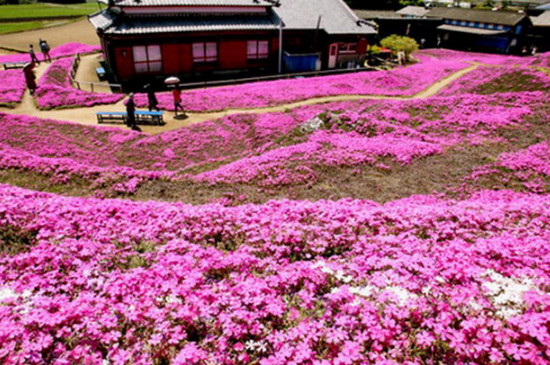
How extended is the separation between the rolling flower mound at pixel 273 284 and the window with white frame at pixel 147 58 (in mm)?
33172

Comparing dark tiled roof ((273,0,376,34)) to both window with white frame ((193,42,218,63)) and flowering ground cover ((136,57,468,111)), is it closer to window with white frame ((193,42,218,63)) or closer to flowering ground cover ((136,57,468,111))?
flowering ground cover ((136,57,468,111))

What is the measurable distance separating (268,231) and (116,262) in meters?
4.36

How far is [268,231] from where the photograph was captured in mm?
10961

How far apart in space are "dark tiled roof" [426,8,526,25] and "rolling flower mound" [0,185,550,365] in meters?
80.8

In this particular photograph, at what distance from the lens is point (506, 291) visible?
7.64 meters

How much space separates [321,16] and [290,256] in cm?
5070

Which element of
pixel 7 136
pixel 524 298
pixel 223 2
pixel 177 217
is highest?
pixel 223 2

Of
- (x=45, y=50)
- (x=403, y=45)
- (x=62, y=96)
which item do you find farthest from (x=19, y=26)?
(x=403, y=45)

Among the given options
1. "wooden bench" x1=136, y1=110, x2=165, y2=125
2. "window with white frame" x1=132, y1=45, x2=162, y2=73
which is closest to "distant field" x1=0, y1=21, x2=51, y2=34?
"window with white frame" x1=132, y1=45, x2=162, y2=73

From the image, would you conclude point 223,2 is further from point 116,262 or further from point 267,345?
point 267,345

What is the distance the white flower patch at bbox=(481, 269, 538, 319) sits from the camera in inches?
282

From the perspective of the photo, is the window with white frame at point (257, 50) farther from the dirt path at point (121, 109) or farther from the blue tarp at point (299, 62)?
the dirt path at point (121, 109)

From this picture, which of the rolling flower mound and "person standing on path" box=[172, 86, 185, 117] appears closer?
the rolling flower mound

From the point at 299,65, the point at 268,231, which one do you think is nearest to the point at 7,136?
the point at 268,231
